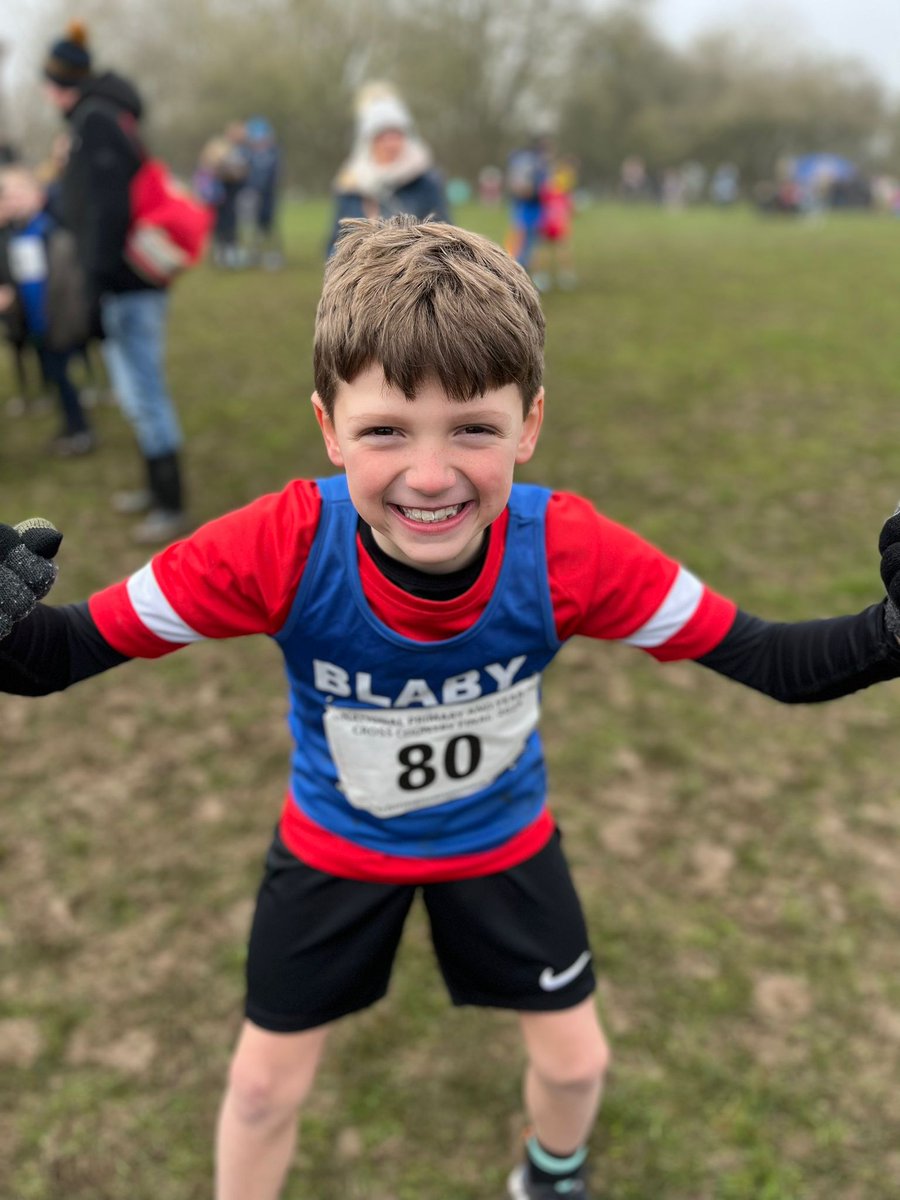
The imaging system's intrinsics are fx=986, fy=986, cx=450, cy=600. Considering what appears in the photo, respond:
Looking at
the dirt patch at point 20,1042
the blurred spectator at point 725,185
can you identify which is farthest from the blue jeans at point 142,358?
the blurred spectator at point 725,185

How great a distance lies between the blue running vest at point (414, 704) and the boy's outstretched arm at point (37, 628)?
29 centimetres

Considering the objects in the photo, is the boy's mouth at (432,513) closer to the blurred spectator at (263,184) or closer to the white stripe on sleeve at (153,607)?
the white stripe on sleeve at (153,607)

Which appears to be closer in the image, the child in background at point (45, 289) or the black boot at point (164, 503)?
the black boot at point (164, 503)

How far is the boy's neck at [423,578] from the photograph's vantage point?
4.88 feet

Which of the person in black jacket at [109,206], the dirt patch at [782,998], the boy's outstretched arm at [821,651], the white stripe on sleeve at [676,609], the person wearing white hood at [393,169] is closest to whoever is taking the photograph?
the boy's outstretched arm at [821,651]

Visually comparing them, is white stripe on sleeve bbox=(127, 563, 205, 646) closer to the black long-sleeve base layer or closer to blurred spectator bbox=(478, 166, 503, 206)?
the black long-sleeve base layer

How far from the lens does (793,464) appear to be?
6.23 metres

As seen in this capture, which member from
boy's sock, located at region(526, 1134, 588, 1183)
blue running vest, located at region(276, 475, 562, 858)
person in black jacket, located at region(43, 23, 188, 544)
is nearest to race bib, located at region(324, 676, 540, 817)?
blue running vest, located at region(276, 475, 562, 858)

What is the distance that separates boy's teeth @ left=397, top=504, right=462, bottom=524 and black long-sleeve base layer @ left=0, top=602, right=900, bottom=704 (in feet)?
1.66

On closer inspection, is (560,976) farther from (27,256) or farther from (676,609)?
(27,256)

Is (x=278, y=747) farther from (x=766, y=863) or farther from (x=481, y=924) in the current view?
(x=481, y=924)

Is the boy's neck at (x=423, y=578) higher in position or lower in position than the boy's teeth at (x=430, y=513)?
lower

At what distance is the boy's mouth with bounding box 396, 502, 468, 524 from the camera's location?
1.36 m

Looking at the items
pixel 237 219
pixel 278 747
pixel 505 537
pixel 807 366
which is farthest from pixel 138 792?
pixel 237 219
